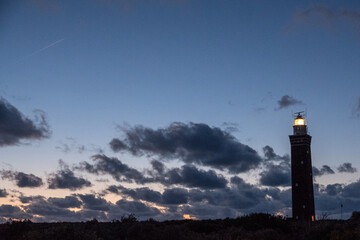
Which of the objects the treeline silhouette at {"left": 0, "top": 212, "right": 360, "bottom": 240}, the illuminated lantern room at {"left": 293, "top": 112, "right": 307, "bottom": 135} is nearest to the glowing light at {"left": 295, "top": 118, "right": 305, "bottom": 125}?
the illuminated lantern room at {"left": 293, "top": 112, "right": 307, "bottom": 135}

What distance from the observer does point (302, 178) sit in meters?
57.0

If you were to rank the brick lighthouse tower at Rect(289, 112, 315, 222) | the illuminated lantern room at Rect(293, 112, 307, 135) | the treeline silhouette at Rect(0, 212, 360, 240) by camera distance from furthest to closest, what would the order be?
1. the illuminated lantern room at Rect(293, 112, 307, 135)
2. the brick lighthouse tower at Rect(289, 112, 315, 222)
3. the treeline silhouette at Rect(0, 212, 360, 240)

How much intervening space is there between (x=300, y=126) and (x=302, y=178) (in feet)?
26.3

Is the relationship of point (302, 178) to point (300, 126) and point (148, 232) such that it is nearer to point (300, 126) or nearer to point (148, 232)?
point (300, 126)

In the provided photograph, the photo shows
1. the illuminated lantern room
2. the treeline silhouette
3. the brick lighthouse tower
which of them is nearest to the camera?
the treeline silhouette

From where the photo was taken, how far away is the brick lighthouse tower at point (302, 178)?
56.3 meters

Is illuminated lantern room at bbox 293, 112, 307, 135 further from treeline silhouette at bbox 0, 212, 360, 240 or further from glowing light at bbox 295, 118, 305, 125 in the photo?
treeline silhouette at bbox 0, 212, 360, 240

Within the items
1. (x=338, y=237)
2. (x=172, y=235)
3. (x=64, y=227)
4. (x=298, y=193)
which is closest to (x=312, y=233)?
(x=338, y=237)

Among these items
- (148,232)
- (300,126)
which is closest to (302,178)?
(300,126)

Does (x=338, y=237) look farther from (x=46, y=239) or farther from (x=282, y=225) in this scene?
(x=46, y=239)

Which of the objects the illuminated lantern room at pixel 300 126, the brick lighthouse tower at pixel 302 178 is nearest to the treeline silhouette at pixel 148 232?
the brick lighthouse tower at pixel 302 178

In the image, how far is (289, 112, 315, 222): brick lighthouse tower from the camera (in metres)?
56.3

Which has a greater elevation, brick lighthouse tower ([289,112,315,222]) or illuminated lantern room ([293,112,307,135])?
illuminated lantern room ([293,112,307,135])

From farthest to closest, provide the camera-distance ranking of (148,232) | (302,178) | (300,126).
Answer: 1. (300,126)
2. (302,178)
3. (148,232)
